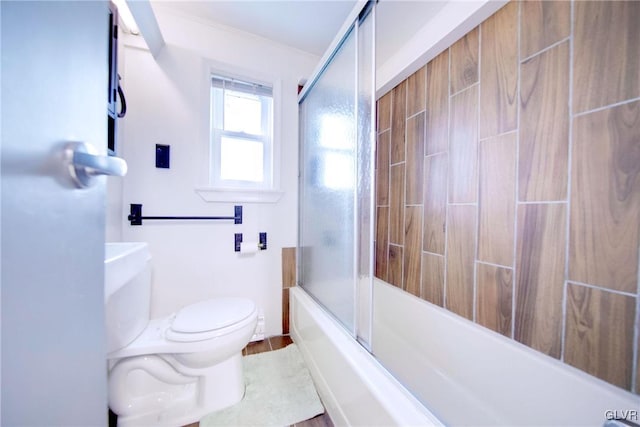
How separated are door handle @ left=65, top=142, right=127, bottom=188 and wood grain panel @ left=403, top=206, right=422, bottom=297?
5.51 feet

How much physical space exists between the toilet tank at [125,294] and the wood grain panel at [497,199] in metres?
1.67

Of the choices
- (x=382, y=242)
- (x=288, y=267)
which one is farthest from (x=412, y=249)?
(x=288, y=267)

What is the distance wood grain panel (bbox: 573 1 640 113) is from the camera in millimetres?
796

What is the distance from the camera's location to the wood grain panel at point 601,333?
805mm

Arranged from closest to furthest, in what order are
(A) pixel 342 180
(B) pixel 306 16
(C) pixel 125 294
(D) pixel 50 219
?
1. (D) pixel 50 219
2. (C) pixel 125 294
3. (A) pixel 342 180
4. (B) pixel 306 16

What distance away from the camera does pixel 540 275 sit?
1.02 m

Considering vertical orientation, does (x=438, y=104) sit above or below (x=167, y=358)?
above

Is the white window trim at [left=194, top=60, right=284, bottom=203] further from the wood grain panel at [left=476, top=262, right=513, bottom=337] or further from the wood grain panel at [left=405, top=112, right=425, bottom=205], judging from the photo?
the wood grain panel at [left=476, top=262, right=513, bottom=337]

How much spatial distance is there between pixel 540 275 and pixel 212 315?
157 cm

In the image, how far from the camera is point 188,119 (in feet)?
5.16

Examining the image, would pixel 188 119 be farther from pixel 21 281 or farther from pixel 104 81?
pixel 21 281

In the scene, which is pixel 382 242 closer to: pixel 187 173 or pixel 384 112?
pixel 384 112

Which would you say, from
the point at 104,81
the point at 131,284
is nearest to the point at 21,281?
the point at 104,81

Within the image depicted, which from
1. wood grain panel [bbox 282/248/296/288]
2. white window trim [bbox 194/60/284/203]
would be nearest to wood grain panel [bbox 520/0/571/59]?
white window trim [bbox 194/60/284/203]
